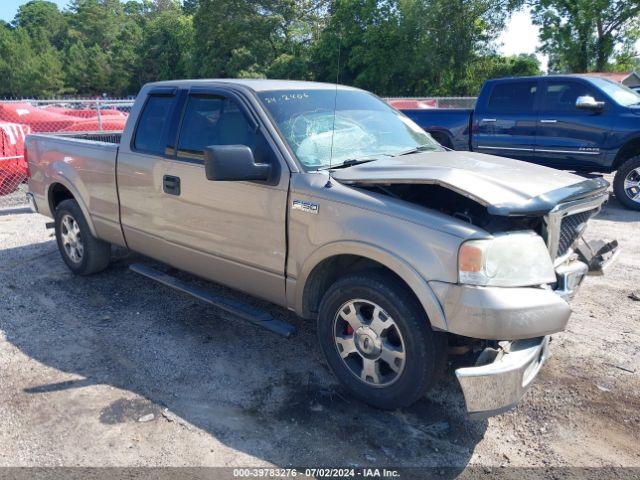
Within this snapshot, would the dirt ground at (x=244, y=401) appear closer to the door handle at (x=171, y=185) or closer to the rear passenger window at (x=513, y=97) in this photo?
the door handle at (x=171, y=185)

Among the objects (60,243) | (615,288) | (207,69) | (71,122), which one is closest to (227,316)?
(60,243)

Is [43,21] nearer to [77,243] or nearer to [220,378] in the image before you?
[77,243]

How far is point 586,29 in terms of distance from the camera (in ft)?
99.4

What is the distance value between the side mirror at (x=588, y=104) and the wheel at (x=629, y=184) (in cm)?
96

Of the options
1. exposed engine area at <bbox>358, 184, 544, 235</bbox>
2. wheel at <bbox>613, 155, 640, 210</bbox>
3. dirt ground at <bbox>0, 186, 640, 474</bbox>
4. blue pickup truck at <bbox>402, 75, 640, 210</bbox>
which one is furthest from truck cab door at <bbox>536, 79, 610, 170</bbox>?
exposed engine area at <bbox>358, 184, 544, 235</bbox>

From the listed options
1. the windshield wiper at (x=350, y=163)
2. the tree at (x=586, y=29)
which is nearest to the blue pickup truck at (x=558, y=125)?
the windshield wiper at (x=350, y=163)

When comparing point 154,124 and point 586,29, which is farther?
point 586,29

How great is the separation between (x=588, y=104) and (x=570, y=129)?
584 millimetres

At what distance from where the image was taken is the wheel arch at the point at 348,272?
3.02m

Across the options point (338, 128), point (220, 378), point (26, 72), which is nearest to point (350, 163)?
point (338, 128)

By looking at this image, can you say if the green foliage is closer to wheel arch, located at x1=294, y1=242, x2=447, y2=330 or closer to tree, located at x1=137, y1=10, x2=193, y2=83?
tree, located at x1=137, y1=10, x2=193, y2=83

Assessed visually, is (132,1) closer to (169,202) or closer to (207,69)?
(207,69)

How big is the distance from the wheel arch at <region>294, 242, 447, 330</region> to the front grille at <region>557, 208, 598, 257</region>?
0.99 meters

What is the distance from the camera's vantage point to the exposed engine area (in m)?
3.21
